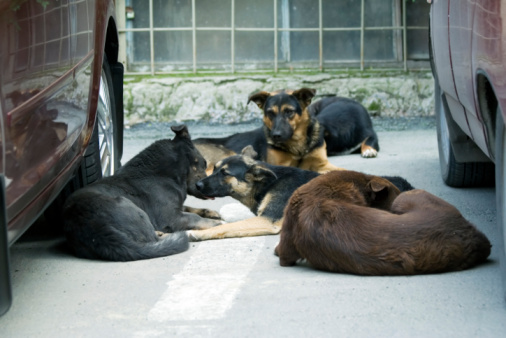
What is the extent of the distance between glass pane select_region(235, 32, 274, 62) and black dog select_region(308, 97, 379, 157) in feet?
9.93

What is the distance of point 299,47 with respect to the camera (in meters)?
13.4

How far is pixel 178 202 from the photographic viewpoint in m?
6.01

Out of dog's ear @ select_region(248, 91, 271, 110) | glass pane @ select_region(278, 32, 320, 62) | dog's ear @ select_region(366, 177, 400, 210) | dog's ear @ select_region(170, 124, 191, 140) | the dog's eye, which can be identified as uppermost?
glass pane @ select_region(278, 32, 320, 62)

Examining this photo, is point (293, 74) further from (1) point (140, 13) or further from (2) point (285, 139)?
(2) point (285, 139)

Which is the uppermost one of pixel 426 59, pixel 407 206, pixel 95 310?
pixel 426 59

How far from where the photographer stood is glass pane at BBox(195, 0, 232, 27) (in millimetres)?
13055

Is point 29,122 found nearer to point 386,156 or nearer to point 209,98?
point 386,156

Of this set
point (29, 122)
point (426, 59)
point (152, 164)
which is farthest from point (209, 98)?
point (29, 122)

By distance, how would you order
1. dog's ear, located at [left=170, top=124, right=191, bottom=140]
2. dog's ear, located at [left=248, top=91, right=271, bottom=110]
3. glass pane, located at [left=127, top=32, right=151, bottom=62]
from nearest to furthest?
1. dog's ear, located at [left=170, top=124, right=191, bottom=140]
2. dog's ear, located at [left=248, top=91, right=271, bottom=110]
3. glass pane, located at [left=127, top=32, right=151, bottom=62]

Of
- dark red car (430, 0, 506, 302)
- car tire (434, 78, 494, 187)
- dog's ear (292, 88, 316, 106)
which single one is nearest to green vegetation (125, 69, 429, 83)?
dog's ear (292, 88, 316, 106)

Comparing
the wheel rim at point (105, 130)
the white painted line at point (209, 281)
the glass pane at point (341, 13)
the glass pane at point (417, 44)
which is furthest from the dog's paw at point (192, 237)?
the glass pane at point (417, 44)

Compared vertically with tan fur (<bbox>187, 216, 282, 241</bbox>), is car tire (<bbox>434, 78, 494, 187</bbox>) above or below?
above

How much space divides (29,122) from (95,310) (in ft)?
3.28

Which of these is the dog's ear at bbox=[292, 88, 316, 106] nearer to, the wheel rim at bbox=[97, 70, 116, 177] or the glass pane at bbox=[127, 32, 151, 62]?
the wheel rim at bbox=[97, 70, 116, 177]
